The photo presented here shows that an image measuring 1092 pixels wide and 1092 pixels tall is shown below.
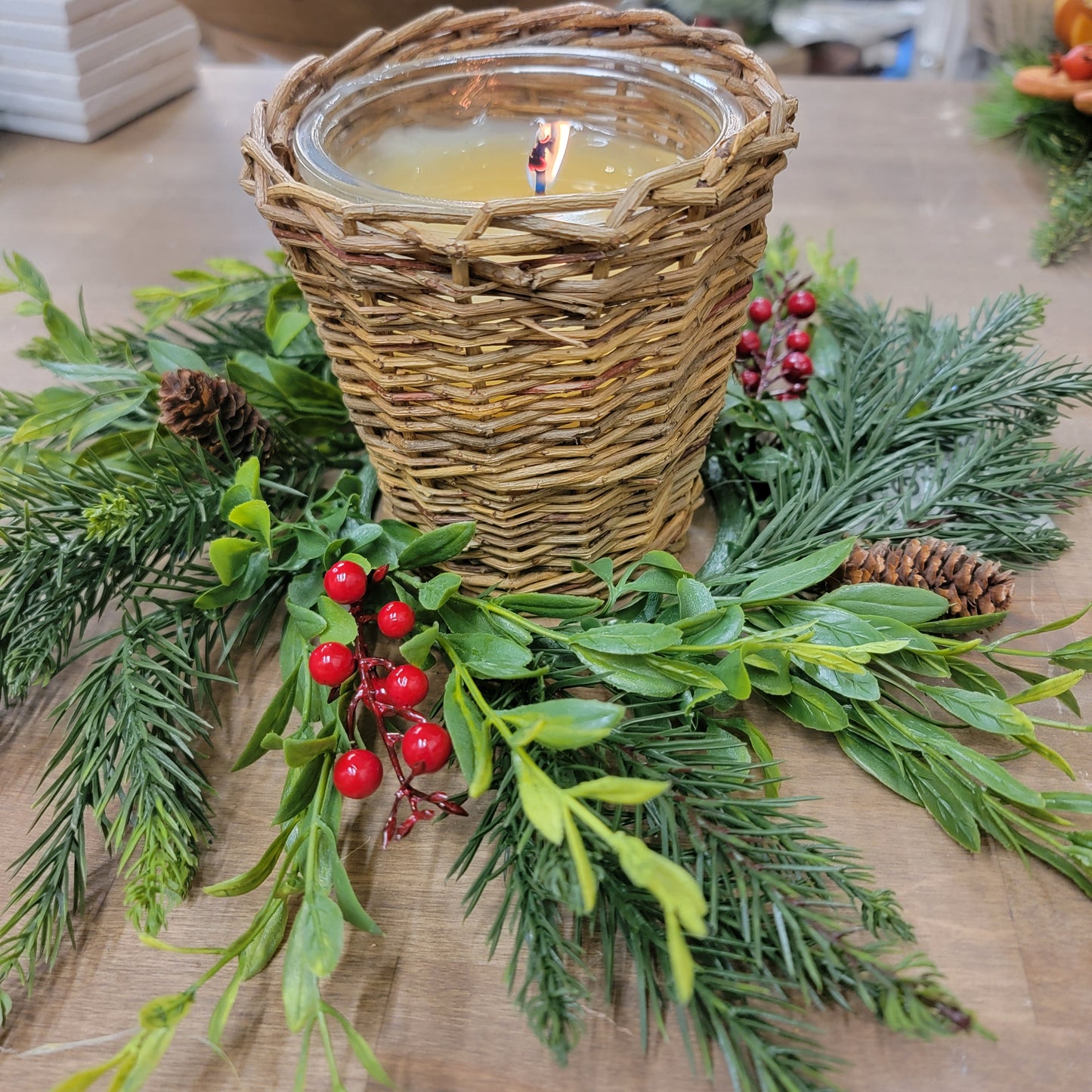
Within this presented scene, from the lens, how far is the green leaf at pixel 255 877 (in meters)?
0.34

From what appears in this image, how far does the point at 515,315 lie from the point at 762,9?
157cm

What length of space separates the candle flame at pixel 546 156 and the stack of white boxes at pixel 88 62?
2.41 ft

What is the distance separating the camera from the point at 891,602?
0.42 metres

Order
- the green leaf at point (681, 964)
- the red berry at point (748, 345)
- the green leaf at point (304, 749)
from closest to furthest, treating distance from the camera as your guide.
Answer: the green leaf at point (681, 964), the green leaf at point (304, 749), the red berry at point (748, 345)

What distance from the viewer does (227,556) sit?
1.34ft

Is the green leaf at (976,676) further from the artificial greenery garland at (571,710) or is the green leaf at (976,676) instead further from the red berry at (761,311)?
the red berry at (761,311)

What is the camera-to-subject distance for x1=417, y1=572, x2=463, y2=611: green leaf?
1.32 ft

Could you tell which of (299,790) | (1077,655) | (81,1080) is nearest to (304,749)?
(299,790)

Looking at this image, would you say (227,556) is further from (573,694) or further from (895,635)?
(895,635)

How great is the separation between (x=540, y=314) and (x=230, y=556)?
0.17m

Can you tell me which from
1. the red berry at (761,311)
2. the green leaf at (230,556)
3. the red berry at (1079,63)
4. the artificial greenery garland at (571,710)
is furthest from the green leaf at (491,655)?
the red berry at (1079,63)

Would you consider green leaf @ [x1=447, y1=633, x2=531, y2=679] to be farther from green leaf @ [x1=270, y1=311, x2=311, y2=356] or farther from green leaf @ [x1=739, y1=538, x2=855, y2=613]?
green leaf @ [x1=270, y1=311, x2=311, y2=356]

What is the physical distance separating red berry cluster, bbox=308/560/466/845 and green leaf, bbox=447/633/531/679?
0.07ft

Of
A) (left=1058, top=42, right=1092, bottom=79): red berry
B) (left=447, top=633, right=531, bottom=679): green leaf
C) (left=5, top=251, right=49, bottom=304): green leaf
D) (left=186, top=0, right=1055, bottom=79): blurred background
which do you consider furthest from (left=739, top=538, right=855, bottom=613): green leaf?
(left=186, top=0, right=1055, bottom=79): blurred background
